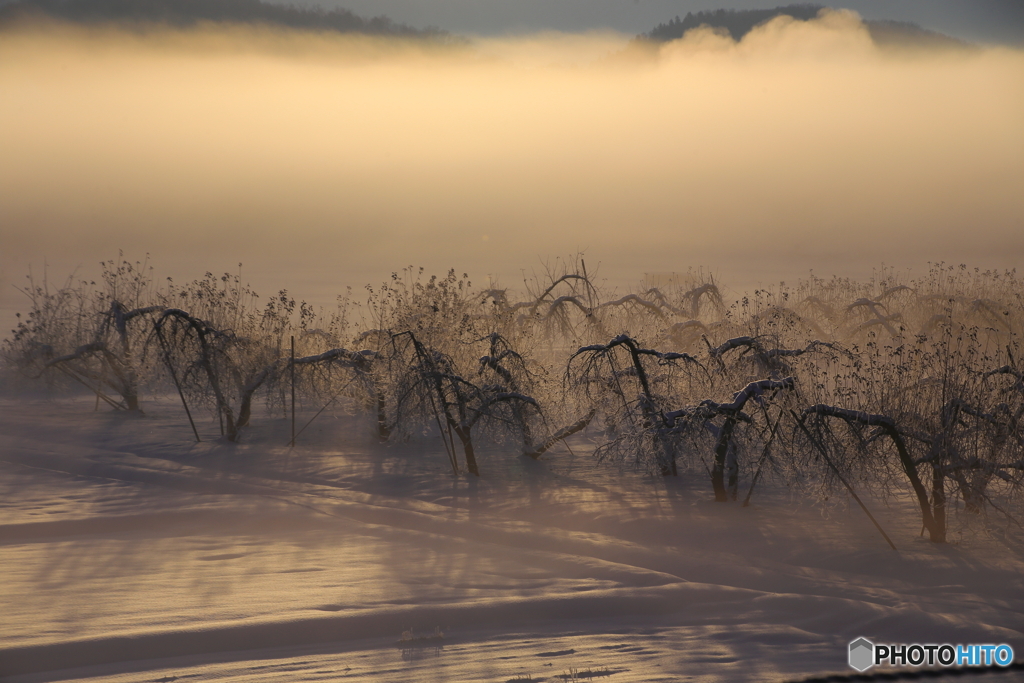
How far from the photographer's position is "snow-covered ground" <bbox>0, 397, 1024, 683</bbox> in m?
8.97

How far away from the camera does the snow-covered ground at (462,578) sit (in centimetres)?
897

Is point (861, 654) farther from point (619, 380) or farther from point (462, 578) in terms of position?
point (619, 380)

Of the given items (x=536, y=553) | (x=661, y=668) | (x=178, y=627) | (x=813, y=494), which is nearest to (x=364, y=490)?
(x=536, y=553)

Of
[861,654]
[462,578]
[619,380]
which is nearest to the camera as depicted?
[861,654]

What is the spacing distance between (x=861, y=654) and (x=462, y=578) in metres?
5.65

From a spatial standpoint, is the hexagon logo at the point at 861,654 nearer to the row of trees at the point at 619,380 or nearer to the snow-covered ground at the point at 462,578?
the snow-covered ground at the point at 462,578

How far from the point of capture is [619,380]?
59.9 ft

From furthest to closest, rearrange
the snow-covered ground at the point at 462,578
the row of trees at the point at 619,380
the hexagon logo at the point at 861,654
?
the row of trees at the point at 619,380
the snow-covered ground at the point at 462,578
the hexagon logo at the point at 861,654

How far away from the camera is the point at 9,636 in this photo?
30.7 feet

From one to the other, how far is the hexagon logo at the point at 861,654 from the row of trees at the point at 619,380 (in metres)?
4.17

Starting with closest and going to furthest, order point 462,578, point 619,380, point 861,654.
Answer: point 861,654
point 462,578
point 619,380

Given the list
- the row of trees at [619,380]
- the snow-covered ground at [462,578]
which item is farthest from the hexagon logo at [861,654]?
the row of trees at [619,380]

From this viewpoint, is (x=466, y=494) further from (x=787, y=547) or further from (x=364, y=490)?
(x=787, y=547)

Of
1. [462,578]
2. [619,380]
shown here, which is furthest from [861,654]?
[619,380]
